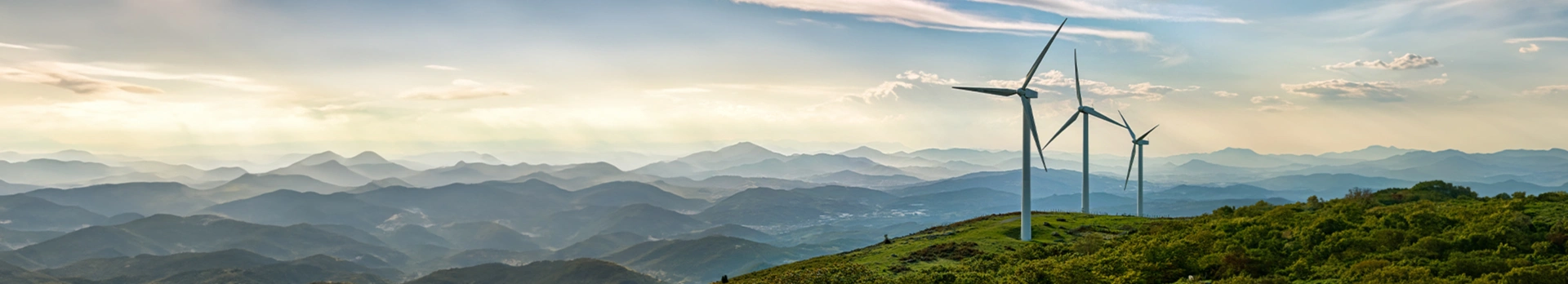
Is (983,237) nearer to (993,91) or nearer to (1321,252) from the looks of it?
(993,91)

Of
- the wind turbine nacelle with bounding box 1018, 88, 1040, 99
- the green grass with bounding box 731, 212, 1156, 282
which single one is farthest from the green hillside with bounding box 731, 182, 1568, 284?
the wind turbine nacelle with bounding box 1018, 88, 1040, 99

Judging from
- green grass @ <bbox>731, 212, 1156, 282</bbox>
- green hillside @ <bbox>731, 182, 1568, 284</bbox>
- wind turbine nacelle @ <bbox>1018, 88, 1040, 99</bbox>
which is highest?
wind turbine nacelle @ <bbox>1018, 88, 1040, 99</bbox>

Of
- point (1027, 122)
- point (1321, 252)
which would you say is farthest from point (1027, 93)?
point (1321, 252)

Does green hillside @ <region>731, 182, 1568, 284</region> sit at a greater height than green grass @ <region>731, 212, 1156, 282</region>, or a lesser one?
greater

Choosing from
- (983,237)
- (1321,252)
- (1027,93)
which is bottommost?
(983,237)

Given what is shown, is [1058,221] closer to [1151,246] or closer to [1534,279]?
[1151,246]

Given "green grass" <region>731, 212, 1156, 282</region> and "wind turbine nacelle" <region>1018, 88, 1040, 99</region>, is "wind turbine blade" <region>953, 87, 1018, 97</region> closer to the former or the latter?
"wind turbine nacelle" <region>1018, 88, 1040, 99</region>

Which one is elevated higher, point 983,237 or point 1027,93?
point 1027,93

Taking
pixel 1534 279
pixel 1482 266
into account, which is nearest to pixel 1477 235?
pixel 1482 266

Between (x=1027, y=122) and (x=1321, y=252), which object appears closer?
(x=1321, y=252)

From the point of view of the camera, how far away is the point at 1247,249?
155ft

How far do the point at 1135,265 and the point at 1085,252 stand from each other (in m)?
12.7

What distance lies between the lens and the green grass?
71.8 m

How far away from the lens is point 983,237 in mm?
83938
